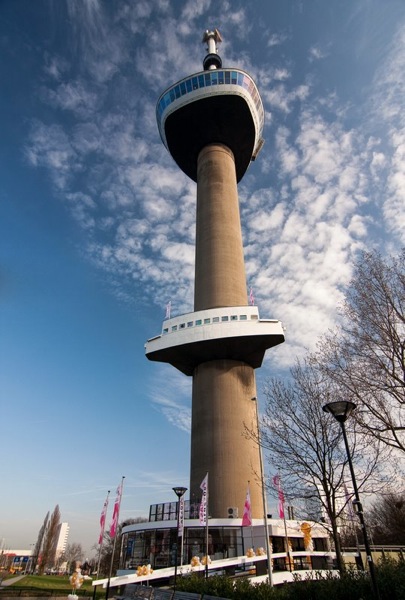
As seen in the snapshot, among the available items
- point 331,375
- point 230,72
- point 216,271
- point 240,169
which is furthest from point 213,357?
point 230,72

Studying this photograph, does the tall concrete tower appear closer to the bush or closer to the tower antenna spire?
the tower antenna spire

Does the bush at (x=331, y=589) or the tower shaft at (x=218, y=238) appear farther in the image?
the tower shaft at (x=218, y=238)

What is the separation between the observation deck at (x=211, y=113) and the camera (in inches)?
2144

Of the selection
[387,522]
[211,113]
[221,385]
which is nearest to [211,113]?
[211,113]

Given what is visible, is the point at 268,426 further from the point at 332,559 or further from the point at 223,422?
the point at 332,559

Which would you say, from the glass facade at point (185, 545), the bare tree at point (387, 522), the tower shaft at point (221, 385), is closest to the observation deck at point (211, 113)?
the tower shaft at point (221, 385)

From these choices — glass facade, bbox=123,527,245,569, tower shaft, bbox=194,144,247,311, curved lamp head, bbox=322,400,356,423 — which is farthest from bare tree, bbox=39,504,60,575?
curved lamp head, bbox=322,400,356,423

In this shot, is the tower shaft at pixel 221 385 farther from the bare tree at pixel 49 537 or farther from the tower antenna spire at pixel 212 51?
the bare tree at pixel 49 537

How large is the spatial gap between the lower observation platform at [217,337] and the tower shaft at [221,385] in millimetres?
1520

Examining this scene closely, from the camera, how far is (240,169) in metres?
62.5

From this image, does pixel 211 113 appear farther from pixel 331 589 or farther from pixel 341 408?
pixel 331 589

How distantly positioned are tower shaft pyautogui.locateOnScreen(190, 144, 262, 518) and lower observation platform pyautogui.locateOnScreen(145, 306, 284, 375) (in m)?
1.52

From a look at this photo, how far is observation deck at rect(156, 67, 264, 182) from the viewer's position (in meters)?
54.5

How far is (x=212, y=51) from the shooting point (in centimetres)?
6394
